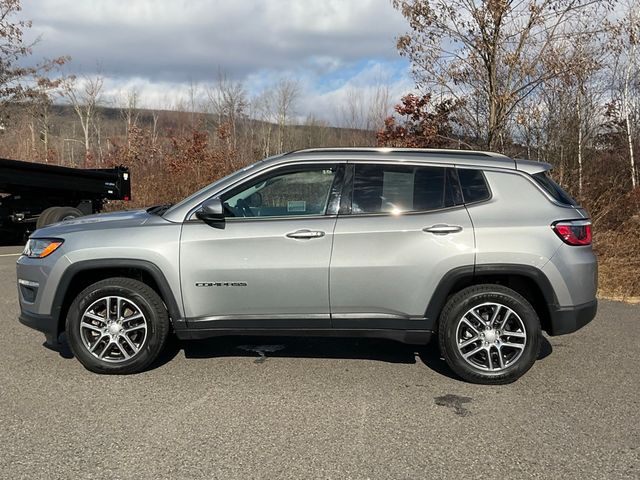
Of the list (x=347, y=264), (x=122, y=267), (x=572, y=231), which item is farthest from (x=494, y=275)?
(x=122, y=267)

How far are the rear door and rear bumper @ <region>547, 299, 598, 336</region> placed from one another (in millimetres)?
788

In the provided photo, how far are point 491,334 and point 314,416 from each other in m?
1.57

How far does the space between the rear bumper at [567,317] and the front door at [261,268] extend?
178cm

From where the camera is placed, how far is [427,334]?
167 inches

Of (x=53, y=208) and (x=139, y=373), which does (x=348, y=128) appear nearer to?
(x=53, y=208)

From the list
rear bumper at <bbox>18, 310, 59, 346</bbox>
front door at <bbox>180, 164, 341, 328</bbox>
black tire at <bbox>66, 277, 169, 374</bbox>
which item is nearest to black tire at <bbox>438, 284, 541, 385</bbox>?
front door at <bbox>180, 164, 341, 328</bbox>

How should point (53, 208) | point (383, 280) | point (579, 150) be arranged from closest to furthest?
point (383, 280) → point (53, 208) → point (579, 150)

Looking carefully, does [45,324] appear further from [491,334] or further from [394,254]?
[491,334]

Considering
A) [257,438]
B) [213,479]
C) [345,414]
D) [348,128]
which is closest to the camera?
[213,479]

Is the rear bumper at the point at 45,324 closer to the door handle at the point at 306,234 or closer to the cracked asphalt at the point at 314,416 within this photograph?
the cracked asphalt at the point at 314,416

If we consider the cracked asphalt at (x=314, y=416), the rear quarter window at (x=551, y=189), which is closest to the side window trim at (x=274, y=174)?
the cracked asphalt at (x=314, y=416)

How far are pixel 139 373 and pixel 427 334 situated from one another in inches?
93.4

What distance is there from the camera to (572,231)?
415 centimetres

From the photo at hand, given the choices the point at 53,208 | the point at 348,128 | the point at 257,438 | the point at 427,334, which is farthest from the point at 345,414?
the point at 348,128
